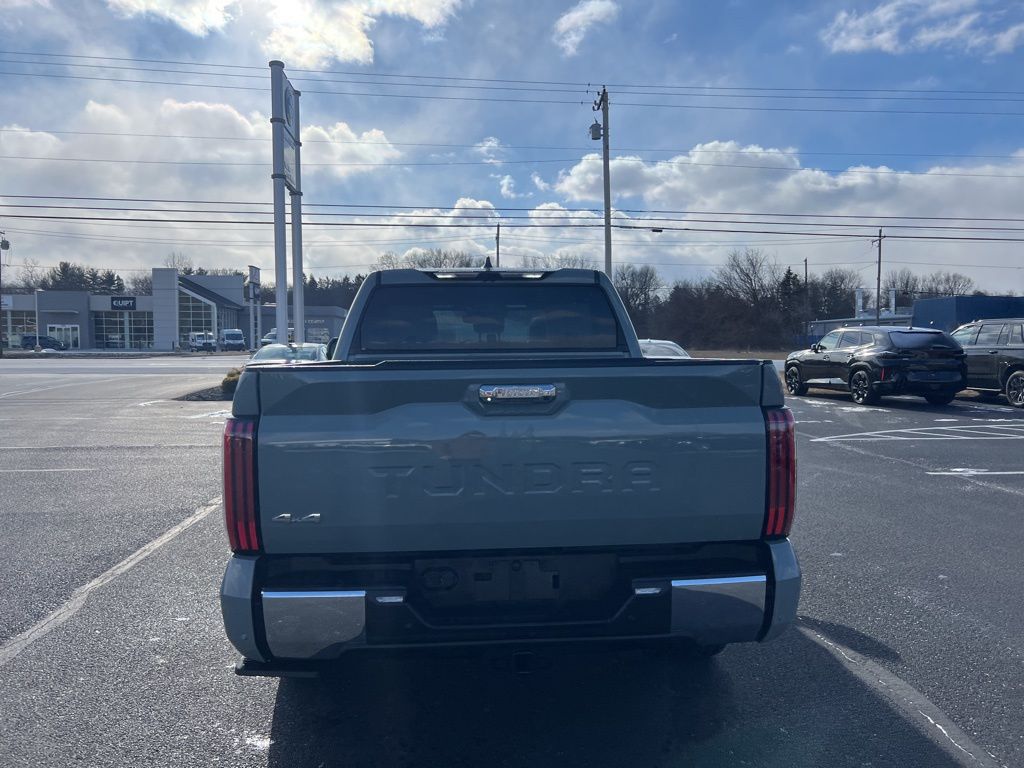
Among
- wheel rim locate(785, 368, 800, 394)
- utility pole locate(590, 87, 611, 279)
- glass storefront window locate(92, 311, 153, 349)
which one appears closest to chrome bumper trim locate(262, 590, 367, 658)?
wheel rim locate(785, 368, 800, 394)

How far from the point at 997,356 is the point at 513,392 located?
17.7 metres

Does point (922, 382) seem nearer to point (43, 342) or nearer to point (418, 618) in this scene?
point (418, 618)

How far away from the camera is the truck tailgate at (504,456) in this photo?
2873 mm

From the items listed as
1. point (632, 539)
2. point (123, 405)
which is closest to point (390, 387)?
point (632, 539)

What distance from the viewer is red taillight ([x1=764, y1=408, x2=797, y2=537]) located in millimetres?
3066

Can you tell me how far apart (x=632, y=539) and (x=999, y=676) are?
7.50ft

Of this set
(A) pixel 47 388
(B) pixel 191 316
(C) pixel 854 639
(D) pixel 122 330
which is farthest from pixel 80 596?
(D) pixel 122 330

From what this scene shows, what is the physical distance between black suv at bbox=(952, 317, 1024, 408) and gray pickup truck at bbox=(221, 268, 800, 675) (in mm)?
16645

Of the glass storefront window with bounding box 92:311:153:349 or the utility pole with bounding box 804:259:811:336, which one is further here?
the glass storefront window with bounding box 92:311:153:349

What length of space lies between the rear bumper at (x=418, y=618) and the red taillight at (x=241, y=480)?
141mm

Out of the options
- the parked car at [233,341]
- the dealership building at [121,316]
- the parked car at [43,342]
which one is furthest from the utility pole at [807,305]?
the parked car at [43,342]

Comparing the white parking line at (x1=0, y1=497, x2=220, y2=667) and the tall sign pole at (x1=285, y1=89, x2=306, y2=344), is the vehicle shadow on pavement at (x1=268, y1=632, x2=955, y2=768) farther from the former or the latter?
the tall sign pole at (x1=285, y1=89, x2=306, y2=344)

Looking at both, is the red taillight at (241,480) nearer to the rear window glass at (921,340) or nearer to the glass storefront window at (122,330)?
the rear window glass at (921,340)

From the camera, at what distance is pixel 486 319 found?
17.1 feet
